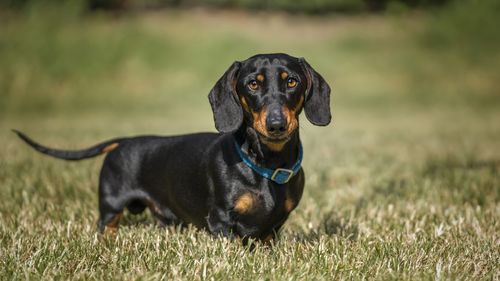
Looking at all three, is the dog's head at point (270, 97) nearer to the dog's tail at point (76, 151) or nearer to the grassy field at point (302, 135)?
the grassy field at point (302, 135)

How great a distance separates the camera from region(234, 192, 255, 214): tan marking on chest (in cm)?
360

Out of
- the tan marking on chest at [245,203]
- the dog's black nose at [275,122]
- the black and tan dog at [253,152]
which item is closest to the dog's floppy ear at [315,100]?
the black and tan dog at [253,152]

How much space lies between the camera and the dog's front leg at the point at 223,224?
3662 mm

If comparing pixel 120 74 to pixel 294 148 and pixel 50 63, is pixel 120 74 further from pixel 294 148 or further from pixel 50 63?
pixel 294 148

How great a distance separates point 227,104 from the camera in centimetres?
365

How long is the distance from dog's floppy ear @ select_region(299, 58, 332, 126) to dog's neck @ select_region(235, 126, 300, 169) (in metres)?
0.15

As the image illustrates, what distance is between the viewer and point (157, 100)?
1858 centimetres

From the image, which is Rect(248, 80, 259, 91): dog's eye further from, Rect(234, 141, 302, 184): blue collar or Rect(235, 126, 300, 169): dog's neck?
Rect(234, 141, 302, 184): blue collar

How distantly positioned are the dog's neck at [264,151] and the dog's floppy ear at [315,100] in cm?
15

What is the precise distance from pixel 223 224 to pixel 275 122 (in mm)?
766

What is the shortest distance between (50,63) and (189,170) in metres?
14.7

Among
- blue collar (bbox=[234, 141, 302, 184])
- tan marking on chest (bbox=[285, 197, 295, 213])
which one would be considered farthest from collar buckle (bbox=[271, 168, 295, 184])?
tan marking on chest (bbox=[285, 197, 295, 213])

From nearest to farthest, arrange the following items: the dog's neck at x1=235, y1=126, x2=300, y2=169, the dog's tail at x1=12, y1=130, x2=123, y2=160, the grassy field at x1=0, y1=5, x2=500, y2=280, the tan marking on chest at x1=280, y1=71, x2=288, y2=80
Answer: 1. the grassy field at x1=0, y1=5, x2=500, y2=280
2. the tan marking on chest at x1=280, y1=71, x2=288, y2=80
3. the dog's neck at x1=235, y1=126, x2=300, y2=169
4. the dog's tail at x1=12, y1=130, x2=123, y2=160

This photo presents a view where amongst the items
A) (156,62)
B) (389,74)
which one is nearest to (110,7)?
(156,62)
